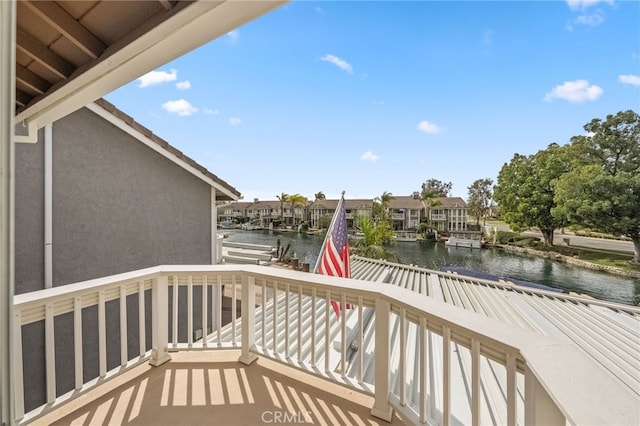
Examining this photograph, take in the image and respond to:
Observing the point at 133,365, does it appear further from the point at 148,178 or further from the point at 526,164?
the point at 526,164

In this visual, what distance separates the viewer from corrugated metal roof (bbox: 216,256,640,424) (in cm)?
270

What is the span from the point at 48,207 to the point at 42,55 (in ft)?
10.7

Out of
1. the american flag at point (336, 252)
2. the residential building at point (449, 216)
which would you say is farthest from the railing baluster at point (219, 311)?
the residential building at point (449, 216)

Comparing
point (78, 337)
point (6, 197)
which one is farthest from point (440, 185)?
point (6, 197)

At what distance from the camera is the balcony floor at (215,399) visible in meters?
1.94

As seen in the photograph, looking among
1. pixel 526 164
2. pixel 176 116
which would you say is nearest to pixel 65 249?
pixel 176 116

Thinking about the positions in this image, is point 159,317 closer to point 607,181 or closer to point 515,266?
point 607,181

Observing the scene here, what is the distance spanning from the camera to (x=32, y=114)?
6.45ft

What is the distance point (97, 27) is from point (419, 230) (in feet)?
124

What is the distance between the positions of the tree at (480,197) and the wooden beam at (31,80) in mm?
42723

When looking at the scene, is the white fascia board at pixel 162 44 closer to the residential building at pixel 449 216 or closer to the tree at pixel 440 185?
the residential building at pixel 449 216

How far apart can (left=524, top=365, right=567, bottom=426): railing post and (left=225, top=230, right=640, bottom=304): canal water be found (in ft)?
60.0

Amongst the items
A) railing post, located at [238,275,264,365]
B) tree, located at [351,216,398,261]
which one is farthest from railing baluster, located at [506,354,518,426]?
tree, located at [351,216,398,261]

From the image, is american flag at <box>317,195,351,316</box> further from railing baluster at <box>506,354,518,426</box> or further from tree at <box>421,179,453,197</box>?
tree at <box>421,179,453,197</box>
